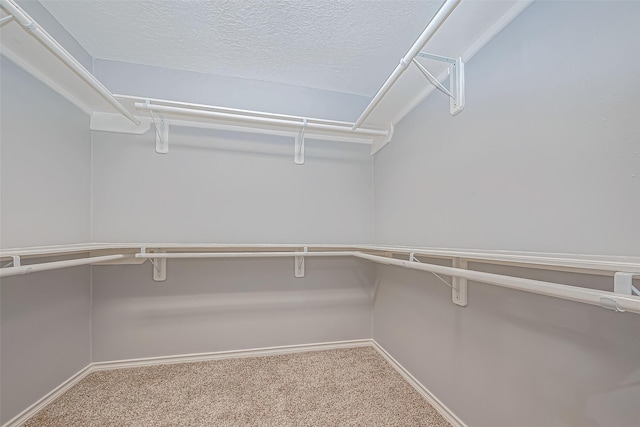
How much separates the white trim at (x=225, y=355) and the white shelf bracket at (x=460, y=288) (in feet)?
3.70

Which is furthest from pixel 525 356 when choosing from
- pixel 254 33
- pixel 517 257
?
pixel 254 33

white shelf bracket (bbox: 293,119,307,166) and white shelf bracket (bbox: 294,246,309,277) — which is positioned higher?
white shelf bracket (bbox: 293,119,307,166)

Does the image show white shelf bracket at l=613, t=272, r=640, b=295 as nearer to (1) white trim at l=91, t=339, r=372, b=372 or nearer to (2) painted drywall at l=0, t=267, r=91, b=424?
(1) white trim at l=91, t=339, r=372, b=372

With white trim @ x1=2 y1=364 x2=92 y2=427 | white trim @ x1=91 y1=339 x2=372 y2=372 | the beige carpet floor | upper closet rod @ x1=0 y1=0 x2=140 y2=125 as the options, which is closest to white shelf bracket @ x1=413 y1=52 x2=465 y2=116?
upper closet rod @ x1=0 y1=0 x2=140 y2=125

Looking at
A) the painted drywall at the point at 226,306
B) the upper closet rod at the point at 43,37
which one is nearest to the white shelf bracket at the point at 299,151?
the painted drywall at the point at 226,306

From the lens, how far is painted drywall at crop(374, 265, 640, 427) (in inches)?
28.6

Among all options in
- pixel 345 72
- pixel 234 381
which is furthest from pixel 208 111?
pixel 234 381

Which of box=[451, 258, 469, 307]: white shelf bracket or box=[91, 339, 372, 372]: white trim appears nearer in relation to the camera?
box=[451, 258, 469, 307]: white shelf bracket

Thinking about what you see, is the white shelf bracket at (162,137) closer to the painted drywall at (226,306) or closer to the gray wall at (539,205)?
the painted drywall at (226,306)

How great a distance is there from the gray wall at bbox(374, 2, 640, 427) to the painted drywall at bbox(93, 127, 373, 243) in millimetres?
757

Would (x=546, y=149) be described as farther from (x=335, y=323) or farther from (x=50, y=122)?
(x=50, y=122)

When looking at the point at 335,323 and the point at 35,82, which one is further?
the point at 335,323

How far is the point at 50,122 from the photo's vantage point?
1401mm

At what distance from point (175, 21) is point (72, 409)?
2.21m
